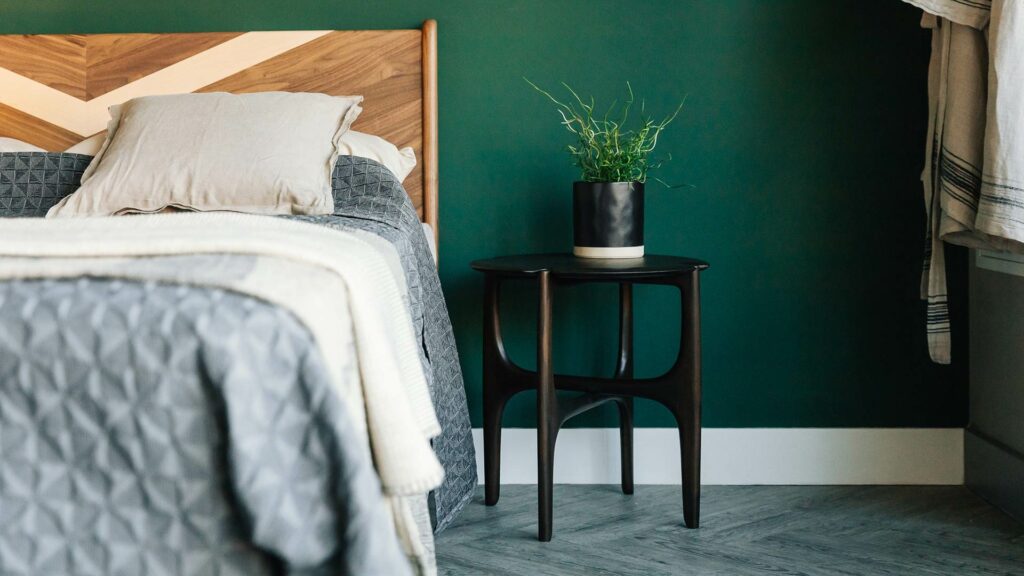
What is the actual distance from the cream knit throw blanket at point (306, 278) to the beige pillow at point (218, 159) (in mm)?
646

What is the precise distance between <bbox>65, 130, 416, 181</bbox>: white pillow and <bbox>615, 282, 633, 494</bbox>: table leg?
0.64 meters

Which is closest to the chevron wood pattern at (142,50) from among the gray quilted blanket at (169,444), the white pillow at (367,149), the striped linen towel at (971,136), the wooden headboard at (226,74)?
the wooden headboard at (226,74)

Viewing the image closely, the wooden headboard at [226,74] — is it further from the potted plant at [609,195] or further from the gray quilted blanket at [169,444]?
the gray quilted blanket at [169,444]

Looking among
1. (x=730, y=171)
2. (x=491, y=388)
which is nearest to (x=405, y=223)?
(x=491, y=388)

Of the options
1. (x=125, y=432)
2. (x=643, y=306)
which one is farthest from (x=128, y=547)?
(x=643, y=306)

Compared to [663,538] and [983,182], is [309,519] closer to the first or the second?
[663,538]

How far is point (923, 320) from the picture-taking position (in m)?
2.54

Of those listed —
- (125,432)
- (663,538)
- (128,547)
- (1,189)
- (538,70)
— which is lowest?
(663,538)

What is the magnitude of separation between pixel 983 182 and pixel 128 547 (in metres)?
1.78

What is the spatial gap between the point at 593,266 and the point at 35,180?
1.30 meters

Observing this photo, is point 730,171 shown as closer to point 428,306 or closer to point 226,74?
point 428,306

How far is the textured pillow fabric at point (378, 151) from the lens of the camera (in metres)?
2.31

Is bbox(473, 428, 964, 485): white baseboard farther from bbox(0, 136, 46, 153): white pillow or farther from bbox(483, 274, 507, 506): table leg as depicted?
bbox(0, 136, 46, 153): white pillow

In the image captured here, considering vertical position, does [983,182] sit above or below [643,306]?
above
